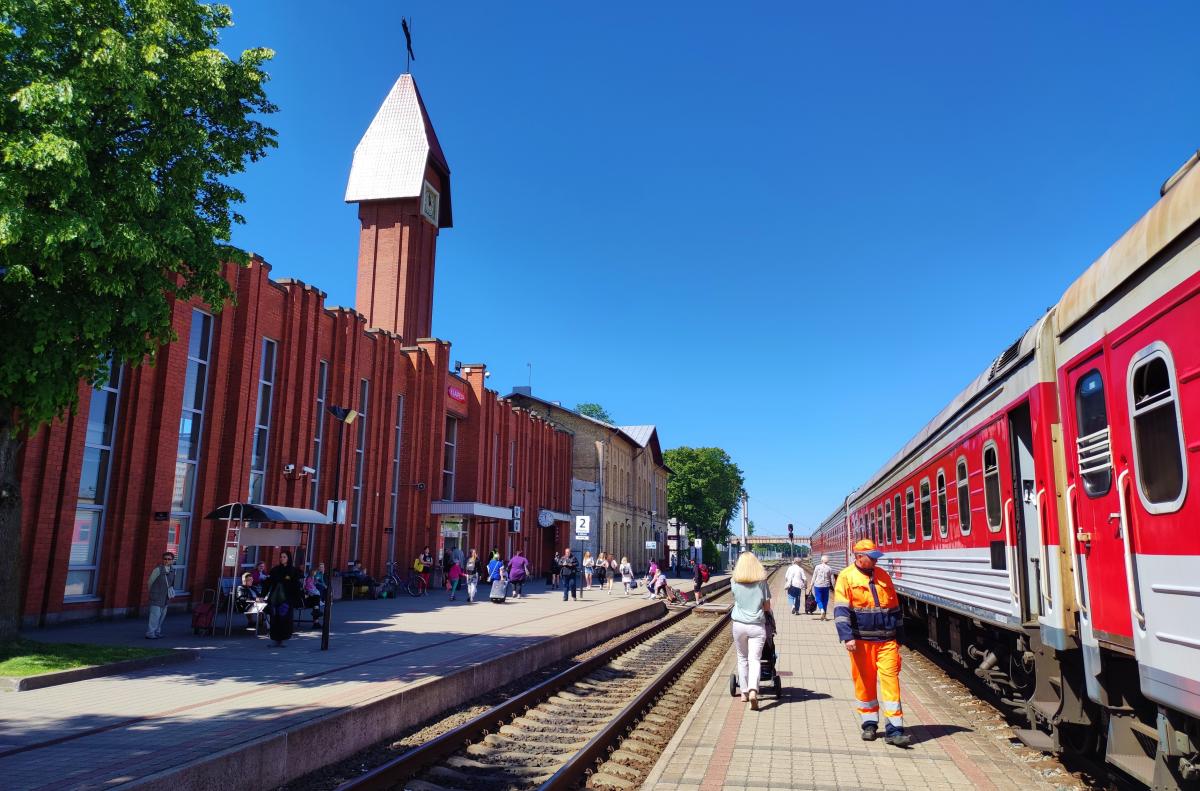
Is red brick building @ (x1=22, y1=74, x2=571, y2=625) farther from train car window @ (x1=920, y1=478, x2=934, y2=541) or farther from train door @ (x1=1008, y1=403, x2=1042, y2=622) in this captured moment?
train door @ (x1=1008, y1=403, x2=1042, y2=622)

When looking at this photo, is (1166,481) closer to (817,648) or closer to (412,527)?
(817,648)

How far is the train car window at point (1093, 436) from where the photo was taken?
5012mm

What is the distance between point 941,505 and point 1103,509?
557cm

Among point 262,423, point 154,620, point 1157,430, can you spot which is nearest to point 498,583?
point 262,423

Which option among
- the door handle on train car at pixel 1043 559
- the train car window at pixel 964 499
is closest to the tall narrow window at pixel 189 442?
the train car window at pixel 964 499

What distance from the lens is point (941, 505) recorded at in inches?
409

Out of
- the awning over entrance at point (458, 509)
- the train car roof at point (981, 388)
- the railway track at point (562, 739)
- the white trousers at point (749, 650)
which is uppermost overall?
the train car roof at point (981, 388)

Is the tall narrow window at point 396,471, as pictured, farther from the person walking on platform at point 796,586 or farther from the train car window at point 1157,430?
the train car window at point 1157,430

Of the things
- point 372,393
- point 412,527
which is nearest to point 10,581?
point 372,393

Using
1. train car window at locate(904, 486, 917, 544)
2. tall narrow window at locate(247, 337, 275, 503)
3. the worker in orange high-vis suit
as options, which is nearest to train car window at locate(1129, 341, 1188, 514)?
the worker in orange high-vis suit

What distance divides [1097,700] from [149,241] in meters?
10.5

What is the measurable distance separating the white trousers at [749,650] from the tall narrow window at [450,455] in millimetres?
26887

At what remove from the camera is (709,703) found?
907cm

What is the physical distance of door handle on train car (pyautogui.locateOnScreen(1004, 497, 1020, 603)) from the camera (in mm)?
6789
